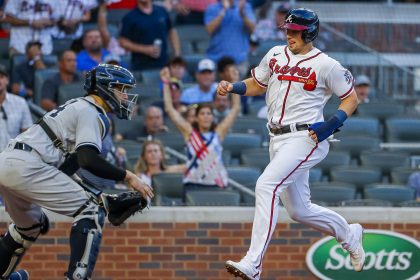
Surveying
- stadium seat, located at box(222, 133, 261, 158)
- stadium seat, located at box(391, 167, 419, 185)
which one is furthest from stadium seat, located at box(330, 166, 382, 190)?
stadium seat, located at box(222, 133, 261, 158)

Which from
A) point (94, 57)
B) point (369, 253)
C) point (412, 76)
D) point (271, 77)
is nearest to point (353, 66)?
point (412, 76)

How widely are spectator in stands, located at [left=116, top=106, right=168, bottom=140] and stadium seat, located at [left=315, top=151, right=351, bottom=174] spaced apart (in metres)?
1.73

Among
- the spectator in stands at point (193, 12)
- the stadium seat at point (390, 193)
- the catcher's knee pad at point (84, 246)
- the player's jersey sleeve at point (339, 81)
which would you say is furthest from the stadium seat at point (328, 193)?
the spectator in stands at point (193, 12)

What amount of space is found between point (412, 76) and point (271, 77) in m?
7.21

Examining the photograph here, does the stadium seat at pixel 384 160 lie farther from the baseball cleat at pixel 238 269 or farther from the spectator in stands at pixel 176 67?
the baseball cleat at pixel 238 269

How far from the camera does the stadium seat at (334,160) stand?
43.0ft

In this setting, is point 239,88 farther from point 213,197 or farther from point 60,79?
point 60,79

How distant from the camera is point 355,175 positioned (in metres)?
12.8

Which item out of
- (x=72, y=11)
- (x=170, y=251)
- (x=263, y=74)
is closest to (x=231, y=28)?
(x=72, y=11)

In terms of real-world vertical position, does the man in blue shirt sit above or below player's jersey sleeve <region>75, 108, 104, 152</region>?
above

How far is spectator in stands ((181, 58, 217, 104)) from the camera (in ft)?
45.7

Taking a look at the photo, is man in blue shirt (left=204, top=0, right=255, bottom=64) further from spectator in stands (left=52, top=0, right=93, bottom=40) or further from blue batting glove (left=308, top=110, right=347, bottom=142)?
blue batting glove (left=308, top=110, right=347, bottom=142)

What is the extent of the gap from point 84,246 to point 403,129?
613 centimetres

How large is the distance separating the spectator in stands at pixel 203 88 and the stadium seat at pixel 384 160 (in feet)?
6.35
